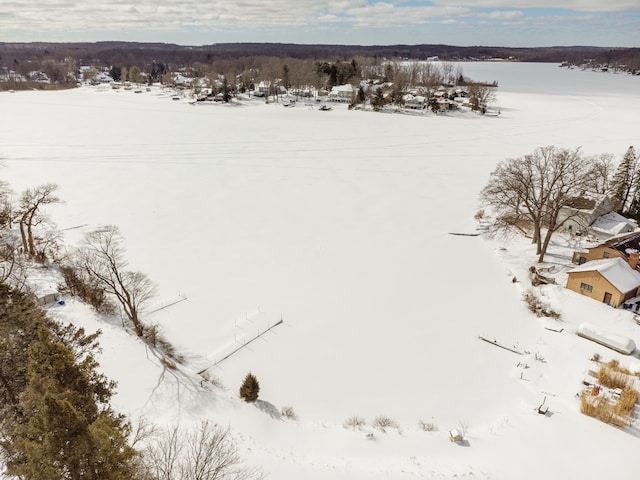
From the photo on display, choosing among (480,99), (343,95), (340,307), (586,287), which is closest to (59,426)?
(340,307)

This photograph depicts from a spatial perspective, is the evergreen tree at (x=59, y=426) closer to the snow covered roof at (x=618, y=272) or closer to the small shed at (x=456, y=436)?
the small shed at (x=456, y=436)

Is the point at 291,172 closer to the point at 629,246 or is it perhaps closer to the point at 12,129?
the point at 629,246

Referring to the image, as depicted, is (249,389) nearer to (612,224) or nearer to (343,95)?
(612,224)

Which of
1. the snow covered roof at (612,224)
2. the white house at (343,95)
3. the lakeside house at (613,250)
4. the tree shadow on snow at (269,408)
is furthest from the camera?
the white house at (343,95)

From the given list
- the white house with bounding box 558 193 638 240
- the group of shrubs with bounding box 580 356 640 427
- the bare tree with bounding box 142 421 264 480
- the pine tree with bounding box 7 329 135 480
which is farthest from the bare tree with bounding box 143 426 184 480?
the white house with bounding box 558 193 638 240

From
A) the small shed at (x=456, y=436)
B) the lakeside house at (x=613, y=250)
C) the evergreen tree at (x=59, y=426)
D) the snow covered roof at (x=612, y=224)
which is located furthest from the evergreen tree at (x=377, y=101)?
the evergreen tree at (x=59, y=426)

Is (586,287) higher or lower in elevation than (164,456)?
higher
